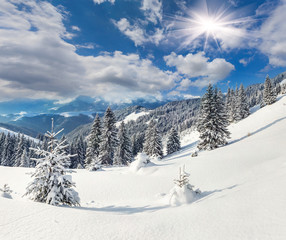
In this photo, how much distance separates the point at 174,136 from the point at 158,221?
41909 millimetres

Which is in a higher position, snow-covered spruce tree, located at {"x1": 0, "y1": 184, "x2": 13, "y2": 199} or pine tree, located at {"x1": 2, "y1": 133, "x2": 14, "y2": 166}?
pine tree, located at {"x1": 2, "y1": 133, "x2": 14, "y2": 166}

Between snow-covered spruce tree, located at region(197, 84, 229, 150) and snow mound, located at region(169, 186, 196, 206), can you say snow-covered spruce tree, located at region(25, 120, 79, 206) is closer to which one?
snow mound, located at region(169, 186, 196, 206)

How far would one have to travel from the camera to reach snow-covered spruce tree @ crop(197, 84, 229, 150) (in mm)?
25578

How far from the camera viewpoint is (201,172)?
42.3 feet

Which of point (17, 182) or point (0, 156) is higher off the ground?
point (0, 156)

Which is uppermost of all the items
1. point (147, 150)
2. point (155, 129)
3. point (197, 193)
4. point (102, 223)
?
point (155, 129)

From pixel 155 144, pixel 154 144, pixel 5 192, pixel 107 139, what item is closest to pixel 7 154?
pixel 107 139

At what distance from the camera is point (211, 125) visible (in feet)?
84.9

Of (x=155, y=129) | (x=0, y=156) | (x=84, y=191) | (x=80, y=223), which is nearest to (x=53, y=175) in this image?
(x=80, y=223)

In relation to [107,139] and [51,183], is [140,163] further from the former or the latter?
[107,139]

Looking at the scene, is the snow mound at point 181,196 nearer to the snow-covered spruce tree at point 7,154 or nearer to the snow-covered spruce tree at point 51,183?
the snow-covered spruce tree at point 51,183

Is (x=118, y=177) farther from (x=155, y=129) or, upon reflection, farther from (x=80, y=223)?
(x=155, y=129)

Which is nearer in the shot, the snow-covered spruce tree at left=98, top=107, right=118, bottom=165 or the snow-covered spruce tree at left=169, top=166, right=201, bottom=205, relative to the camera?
the snow-covered spruce tree at left=169, top=166, right=201, bottom=205

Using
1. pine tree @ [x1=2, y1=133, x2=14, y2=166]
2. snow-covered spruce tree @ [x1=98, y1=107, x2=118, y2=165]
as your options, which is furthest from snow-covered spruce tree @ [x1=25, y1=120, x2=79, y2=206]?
pine tree @ [x1=2, y1=133, x2=14, y2=166]
